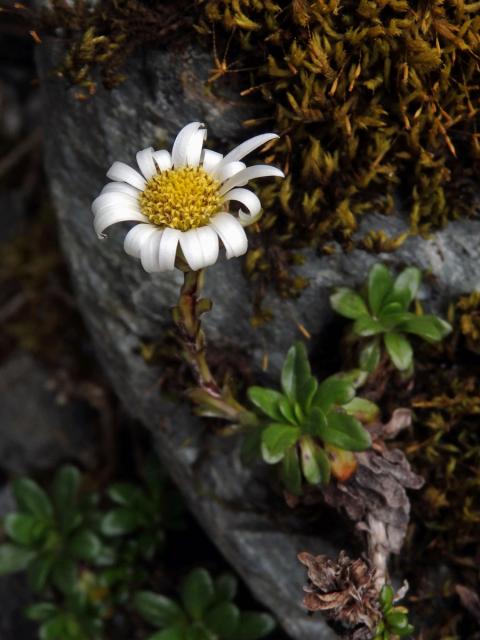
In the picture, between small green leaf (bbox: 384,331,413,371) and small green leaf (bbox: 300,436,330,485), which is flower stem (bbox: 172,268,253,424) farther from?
small green leaf (bbox: 384,331,413,371)

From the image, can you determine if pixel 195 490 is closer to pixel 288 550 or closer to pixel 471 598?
pixel 288 550

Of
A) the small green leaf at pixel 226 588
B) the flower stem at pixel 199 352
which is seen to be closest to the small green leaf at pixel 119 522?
the small green leaf at pixel 226 588

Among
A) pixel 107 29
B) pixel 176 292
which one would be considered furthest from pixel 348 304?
pixel 107 29

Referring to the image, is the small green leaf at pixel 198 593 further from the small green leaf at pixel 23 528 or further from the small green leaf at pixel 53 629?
the small green leaf at pixel 23 528

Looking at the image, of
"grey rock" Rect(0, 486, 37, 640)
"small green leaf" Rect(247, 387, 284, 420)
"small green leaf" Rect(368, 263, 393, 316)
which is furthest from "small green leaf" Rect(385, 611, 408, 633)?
"grey rock" Rect(0, 486, 37, 640)

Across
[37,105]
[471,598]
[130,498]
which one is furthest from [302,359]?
[37,105]
